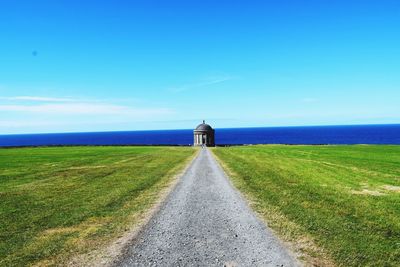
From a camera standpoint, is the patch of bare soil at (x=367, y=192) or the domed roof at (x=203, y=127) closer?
the patch of bare soil at (x=367, y=192)

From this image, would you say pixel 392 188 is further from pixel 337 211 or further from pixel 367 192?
pixel 337 211

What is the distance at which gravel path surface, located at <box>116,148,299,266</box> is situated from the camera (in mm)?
8031

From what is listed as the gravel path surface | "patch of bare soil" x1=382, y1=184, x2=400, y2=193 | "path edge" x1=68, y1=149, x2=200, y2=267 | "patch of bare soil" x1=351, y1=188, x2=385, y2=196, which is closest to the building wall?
"patch of bare soil" x1=382, y1=184, x2=400, y2=193

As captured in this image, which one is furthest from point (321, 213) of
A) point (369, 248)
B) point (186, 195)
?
point (186, 195)

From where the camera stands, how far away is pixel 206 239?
31.4 ft

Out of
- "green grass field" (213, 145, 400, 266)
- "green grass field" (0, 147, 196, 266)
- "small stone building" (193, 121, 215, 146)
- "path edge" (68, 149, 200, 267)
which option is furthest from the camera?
"small stone building" (193, 121, 215, 146)

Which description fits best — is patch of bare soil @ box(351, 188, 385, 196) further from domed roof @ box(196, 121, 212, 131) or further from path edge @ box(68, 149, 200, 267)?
domed roof @ box(196, 121, 212, 131)

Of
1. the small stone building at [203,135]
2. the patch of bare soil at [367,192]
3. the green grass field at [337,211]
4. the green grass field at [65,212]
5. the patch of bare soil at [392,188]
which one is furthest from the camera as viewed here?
the small stone building at [203,135]

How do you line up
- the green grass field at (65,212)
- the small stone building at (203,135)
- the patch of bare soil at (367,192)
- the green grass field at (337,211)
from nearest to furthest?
1. the green grass field at (337,211)
2. the green grass field at (65,212)
3. the patch of bare soil at (367,192)
4. the small stone building at (203,135)

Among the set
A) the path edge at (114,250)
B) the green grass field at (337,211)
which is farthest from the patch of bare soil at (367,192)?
the path edge at (114,250)

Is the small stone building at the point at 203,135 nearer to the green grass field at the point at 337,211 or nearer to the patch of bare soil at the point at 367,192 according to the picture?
the green grass field at the point at 337,211

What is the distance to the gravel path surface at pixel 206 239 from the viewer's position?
26.3 ft

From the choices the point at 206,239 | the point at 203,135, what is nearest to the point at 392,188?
the point at 206,239

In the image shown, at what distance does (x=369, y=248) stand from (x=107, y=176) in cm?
1976
